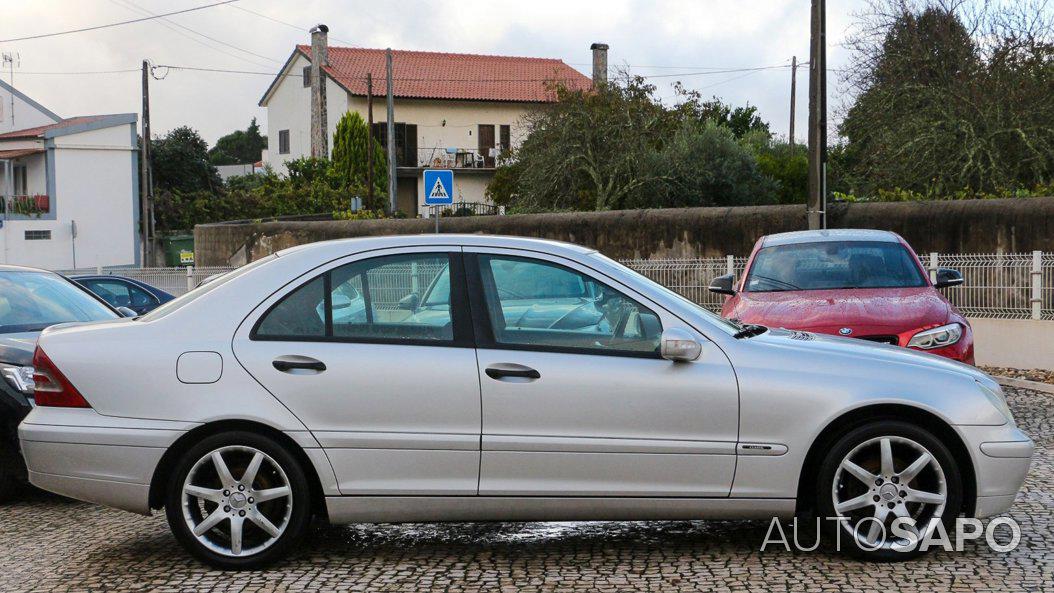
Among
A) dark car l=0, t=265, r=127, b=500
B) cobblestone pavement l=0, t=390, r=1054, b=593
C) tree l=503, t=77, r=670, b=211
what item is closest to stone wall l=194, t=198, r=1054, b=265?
tree l=503, t=77, r=670, b=211

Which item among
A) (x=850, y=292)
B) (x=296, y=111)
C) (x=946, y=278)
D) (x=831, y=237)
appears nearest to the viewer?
(x=850, y=292)

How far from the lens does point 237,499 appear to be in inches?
206

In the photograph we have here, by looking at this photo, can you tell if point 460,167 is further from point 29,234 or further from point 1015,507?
point 1015,507

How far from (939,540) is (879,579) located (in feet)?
1.48

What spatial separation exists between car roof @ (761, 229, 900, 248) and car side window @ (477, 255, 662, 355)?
5830mm

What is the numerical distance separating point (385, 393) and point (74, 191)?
5033 cm

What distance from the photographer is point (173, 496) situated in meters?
5.22

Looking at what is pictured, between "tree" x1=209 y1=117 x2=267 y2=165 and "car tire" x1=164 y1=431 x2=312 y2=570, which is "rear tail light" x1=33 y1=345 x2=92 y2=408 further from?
"tree" x1=209 y1=117 x2=267 y2=165

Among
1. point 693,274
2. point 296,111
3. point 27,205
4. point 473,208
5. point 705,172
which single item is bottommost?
point 693,274

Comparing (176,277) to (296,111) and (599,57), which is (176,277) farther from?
(599,57)

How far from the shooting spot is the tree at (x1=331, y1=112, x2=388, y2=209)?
53.2 m

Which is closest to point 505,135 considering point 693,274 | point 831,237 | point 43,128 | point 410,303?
point 43,128

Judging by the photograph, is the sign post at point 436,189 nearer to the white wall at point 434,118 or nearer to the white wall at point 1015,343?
the white wall at point 1015,343

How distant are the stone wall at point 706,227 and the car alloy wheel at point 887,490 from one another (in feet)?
47.4
